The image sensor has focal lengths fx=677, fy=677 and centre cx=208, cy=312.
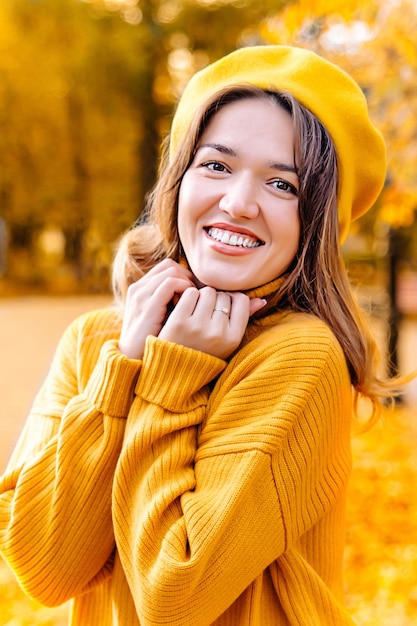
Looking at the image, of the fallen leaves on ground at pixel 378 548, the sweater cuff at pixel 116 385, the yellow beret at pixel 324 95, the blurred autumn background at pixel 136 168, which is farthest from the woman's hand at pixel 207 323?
the fallen leaves on ground at pixel 378 548

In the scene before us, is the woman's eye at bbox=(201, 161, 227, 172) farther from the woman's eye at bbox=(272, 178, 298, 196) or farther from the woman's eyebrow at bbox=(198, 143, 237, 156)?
the woman's eye at bbox=(272, 178, 298, 196)

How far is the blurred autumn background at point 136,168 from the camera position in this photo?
486 centimetres

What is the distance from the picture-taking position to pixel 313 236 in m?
1.81

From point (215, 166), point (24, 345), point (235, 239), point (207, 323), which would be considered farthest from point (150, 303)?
point (24, 345)

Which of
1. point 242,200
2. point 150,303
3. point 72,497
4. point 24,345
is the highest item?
point 242,200

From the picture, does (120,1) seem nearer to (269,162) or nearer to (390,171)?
(390,171)

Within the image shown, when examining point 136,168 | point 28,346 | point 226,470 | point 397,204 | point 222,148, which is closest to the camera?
point 226,470

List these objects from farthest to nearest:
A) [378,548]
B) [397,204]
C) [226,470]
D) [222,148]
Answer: [397,204]
[378,548]
[222,148]
[226,470]

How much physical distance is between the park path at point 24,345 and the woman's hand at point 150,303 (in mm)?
4511

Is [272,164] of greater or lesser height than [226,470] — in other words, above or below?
above

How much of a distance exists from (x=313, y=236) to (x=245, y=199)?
242mm

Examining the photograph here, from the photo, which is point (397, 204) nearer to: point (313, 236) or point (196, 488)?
point (313, 236)

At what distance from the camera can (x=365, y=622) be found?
3.81 meters

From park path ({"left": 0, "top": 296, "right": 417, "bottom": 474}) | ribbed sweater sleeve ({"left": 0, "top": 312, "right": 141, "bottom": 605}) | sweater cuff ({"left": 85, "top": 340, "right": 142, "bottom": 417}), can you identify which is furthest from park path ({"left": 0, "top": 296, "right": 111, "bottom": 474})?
sweater cuff ({"left": 85, "top": 340, "right": 142, "bottom": 417})
